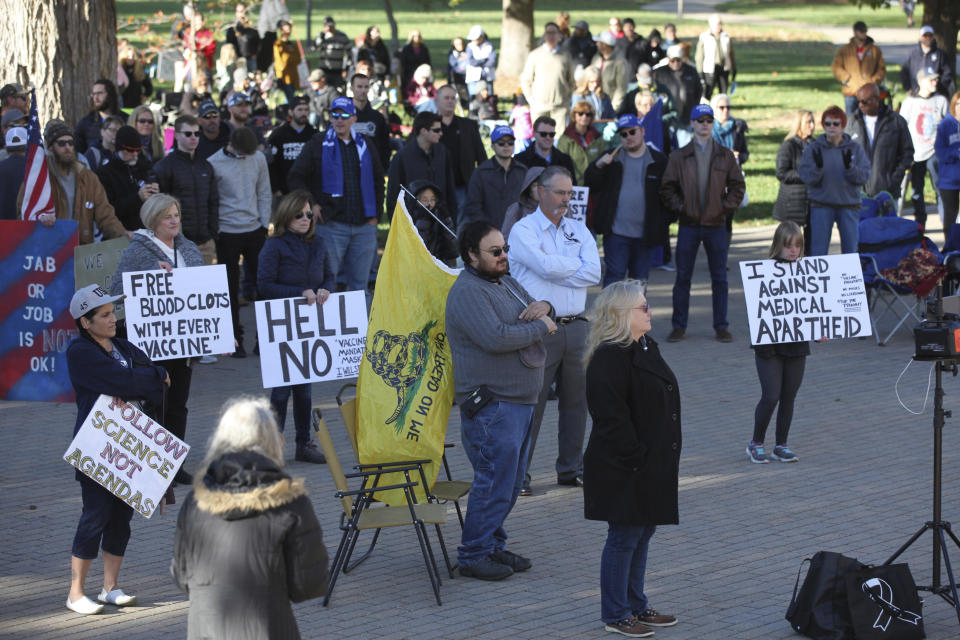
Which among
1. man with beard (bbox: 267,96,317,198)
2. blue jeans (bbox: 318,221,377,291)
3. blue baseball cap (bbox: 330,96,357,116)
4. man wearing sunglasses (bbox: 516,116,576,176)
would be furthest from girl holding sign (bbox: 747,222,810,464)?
man with beard (bbox: 267,96,317,198)

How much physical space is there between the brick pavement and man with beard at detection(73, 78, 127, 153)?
11.3 feet

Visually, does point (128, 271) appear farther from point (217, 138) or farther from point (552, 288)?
point (217, 138)

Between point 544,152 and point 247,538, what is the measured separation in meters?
9.47

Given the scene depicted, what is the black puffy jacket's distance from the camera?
41.0 feet

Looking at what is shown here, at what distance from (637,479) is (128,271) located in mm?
4614

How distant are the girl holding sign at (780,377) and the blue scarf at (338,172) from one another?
443 cm

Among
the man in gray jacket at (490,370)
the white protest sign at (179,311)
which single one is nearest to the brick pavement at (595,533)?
the man in gray jacket at (490,370)

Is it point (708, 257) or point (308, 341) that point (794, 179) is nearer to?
point (708, 257)

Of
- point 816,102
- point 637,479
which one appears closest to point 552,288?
point 637,479

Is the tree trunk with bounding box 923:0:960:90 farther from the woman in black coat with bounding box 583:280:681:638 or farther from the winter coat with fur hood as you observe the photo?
the winter coat with fur hood

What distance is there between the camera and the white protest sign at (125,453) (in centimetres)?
711

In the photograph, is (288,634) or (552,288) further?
(552,288)

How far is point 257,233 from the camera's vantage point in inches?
523

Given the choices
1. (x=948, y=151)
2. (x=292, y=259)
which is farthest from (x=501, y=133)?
(x=948, y=151)
